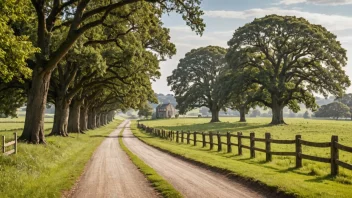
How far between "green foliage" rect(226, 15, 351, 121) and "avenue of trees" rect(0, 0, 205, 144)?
18142mm

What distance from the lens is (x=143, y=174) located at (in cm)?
1366

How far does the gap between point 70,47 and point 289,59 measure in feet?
138

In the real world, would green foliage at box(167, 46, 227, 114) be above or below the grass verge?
above

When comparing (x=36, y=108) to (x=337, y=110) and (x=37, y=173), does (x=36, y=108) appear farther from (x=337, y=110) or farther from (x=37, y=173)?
(x=337, y=110)

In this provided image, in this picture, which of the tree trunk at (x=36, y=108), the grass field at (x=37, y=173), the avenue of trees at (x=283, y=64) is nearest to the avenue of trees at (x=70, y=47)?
the tree trunk at (x=36, y=108)

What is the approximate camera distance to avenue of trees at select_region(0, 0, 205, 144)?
56.3 feet

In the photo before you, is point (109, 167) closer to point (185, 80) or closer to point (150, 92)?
point (150, 92)

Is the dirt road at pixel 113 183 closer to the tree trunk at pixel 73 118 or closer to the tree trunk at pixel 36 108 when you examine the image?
the tree trunk at pixel 36 108

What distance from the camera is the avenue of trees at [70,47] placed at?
56.3ft

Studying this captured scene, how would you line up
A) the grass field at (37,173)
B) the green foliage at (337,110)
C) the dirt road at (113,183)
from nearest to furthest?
the dirt road at (113,183) → the grass field at (37,173) → the green foliage at (337,110)

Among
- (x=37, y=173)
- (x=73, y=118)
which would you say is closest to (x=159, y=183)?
(x=37, y=173)

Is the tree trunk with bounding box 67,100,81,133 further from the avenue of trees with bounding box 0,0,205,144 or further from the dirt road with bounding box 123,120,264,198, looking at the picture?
the dirt road with bounding box 123,120,264,198

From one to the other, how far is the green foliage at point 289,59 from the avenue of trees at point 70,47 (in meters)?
18.1

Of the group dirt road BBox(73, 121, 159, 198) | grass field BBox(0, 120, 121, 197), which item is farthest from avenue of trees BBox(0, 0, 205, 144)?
dirt road BBox(73, 121, 159, 198)
